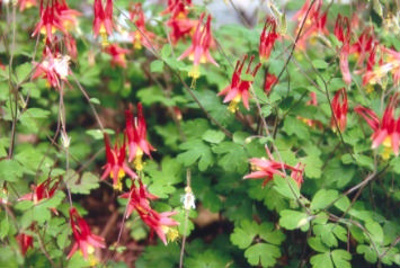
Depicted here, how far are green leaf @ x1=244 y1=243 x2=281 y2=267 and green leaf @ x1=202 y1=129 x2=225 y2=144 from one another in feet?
1.48

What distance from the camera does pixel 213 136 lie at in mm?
2350

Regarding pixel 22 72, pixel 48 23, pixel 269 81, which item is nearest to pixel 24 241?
pixel 22 72

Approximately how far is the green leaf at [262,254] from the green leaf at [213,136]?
451 mm

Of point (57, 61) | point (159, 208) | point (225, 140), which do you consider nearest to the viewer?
point (57, 61)

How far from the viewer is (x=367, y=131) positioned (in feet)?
8.54

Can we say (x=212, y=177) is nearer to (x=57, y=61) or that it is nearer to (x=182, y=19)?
(x=182, y=19)

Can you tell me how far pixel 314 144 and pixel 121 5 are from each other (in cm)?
114

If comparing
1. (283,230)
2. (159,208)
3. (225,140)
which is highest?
(225,140)

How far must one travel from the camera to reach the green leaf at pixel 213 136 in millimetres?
2332

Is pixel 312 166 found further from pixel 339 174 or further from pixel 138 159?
pixel 138 159

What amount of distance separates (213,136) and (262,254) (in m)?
0.51

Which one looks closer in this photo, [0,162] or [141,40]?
[0,162]

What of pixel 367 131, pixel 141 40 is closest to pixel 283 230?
pixel 367 131

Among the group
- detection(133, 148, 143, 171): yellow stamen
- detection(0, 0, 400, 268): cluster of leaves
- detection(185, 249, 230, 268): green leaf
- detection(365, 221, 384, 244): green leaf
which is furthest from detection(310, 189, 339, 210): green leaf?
detection(133, 148, 143, 171): yellow stamen
